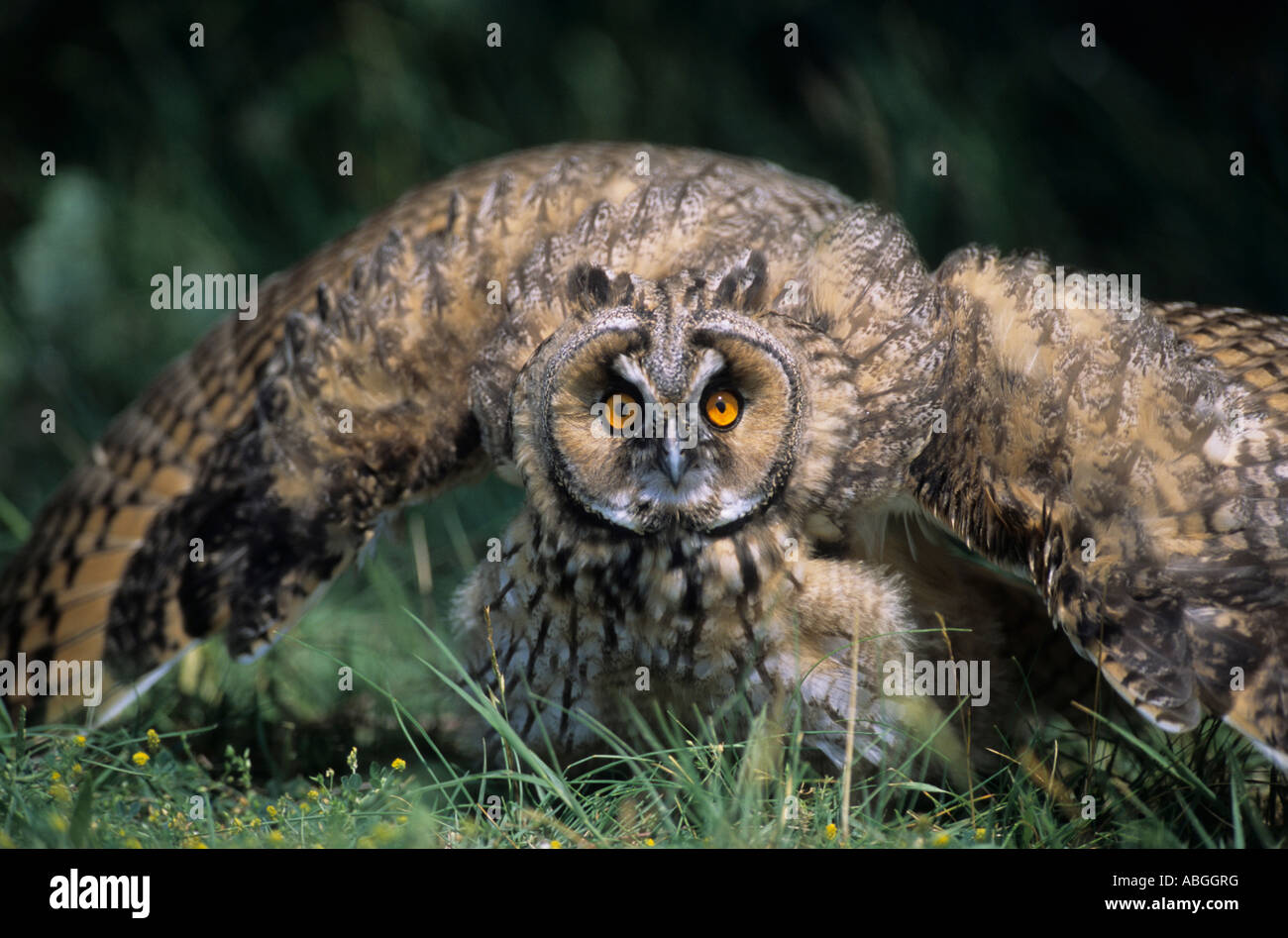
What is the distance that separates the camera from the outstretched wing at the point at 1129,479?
2127 mm

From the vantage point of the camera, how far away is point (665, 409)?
230 centimetres

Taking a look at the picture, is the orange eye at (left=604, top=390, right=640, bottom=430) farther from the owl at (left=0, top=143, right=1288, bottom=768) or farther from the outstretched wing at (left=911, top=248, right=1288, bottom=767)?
the outstretched wing at (left=911, top=248, right=1288, bottom=767)

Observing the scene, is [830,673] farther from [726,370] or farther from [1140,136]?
[1140,136]

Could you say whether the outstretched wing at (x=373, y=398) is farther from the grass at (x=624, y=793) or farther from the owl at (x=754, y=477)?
the grass at (x=624, y=793)

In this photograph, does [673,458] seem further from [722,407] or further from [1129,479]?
[1129,479]

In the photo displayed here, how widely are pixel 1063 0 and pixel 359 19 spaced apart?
9.05 feet

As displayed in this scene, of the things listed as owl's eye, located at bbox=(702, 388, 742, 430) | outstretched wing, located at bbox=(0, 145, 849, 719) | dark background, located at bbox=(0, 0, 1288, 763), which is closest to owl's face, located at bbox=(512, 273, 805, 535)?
owl's eye, located at bbox=(702, 388, 742, 430)

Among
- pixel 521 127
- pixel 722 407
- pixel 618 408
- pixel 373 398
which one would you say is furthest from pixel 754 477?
pixel 521 127

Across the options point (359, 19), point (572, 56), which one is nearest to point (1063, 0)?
point (572, 56)

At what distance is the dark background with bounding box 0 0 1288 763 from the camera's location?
4.58 meters

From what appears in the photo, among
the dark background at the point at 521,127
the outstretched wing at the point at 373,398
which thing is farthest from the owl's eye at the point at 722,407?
the dark background at the point at 521,127

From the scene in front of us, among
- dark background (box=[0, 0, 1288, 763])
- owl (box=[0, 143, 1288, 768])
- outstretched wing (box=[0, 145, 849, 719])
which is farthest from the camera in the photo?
dark background (box=[0, 0, 1288, 763])

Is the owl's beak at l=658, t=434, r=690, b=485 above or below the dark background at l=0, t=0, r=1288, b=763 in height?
below

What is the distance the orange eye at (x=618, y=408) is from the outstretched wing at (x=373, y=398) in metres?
0.31
